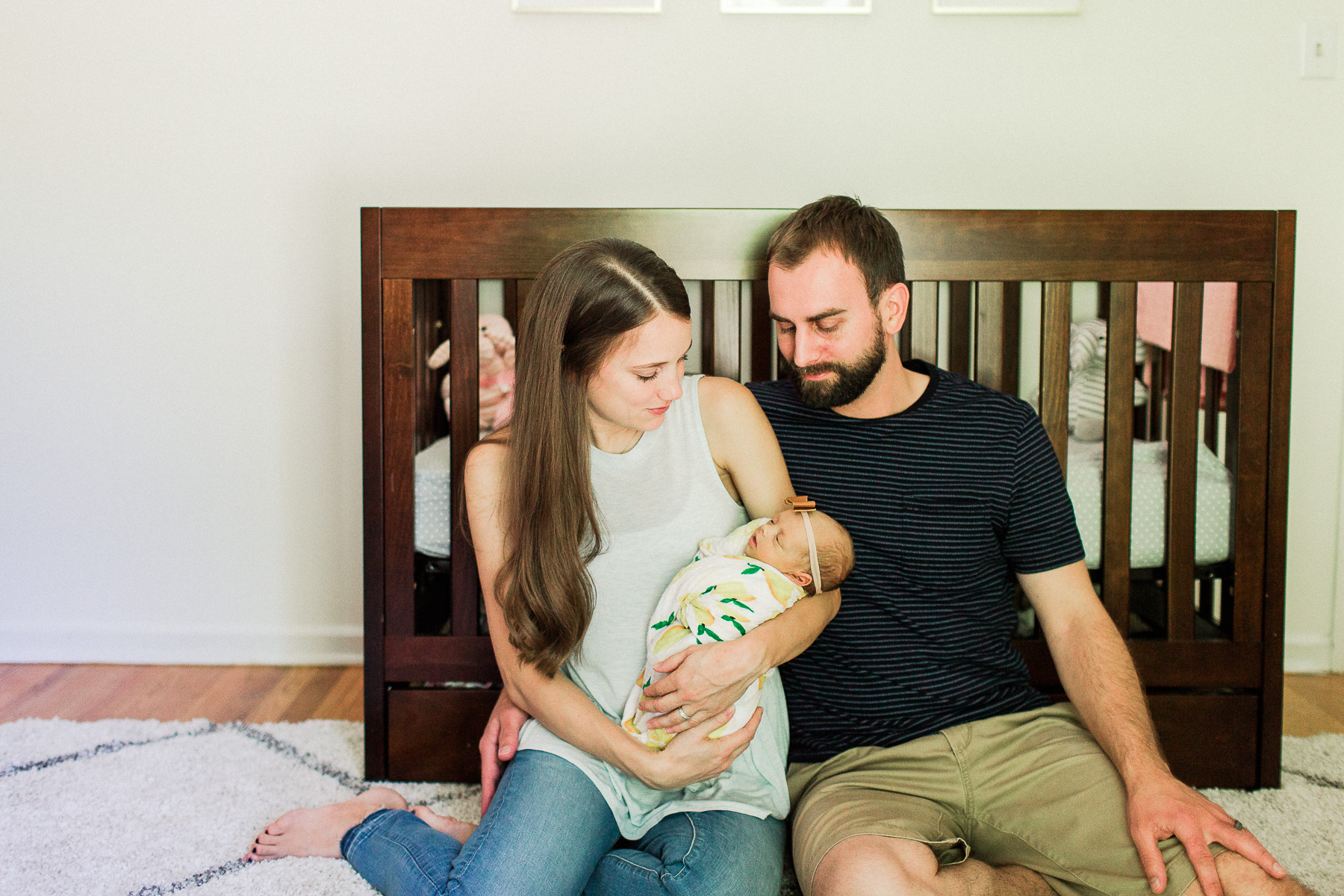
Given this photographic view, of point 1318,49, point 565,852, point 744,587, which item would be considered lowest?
point 565,852

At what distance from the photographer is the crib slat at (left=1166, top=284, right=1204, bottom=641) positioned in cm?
138

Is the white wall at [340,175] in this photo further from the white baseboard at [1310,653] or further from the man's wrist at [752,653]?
the man's wrist at [752,653]

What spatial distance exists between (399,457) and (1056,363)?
1.11m

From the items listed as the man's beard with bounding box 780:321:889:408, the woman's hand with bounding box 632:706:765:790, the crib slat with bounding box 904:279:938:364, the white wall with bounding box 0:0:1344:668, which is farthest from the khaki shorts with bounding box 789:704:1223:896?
the white wall with bounding box 0:0:1344:668

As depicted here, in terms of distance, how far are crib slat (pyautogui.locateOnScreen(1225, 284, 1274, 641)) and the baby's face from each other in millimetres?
832

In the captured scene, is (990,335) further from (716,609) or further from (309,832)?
(309,832)

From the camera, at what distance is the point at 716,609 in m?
1.04

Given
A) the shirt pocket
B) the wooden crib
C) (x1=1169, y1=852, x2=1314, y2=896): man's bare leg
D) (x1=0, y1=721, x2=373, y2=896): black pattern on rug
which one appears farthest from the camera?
(x1=0, y1=721, x2=373, y2=896): black pattern on rug

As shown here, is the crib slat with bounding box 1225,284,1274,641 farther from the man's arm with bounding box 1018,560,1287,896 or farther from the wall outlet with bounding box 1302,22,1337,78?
the wall outlet with bounding box 1302,22,1337,78

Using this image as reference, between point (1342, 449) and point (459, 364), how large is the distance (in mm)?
1934

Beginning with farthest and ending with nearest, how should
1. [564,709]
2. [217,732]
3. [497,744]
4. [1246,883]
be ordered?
[217,732] → [497,744] → [564,709] → [1246,883]

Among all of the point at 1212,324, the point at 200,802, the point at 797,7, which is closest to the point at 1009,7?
the point at 797,7

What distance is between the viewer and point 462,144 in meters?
1.88

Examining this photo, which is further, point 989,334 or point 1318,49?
point 1318,49
